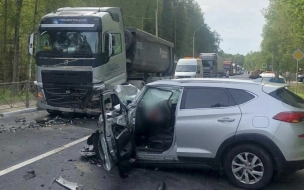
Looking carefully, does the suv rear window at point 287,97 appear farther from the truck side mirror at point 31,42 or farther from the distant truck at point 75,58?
the truck side mirror at point 31,42

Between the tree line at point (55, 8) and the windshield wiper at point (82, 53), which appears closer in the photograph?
the windshield wiper at point (82, 53)

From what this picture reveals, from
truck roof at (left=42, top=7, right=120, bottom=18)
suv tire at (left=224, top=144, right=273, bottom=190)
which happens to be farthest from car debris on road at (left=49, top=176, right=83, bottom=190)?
truck roof at (left=42, top=7, right=120, bottom=18)

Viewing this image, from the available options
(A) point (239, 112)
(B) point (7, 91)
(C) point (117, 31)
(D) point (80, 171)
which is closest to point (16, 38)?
(B) point (7, 91)

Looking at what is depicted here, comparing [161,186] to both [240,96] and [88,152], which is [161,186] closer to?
[240,96]

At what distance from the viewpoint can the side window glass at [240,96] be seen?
6.73 metres

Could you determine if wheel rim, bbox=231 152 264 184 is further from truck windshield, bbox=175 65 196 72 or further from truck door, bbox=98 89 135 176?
truck windshield, bbox=175 65 196 72

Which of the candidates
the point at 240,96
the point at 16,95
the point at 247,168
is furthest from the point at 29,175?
the point at 16,95

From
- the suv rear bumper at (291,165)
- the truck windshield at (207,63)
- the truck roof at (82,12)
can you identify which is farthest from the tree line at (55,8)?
the suv rear bumper at (291,165)

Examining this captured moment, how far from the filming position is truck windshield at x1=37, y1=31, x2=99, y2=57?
13930mm

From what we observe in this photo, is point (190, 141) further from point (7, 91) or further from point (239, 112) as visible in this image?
point (7, 91)

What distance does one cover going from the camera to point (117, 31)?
15359 mm

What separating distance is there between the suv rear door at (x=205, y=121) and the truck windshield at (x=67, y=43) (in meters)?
7.48

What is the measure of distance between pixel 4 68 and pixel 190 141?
29.1 metres

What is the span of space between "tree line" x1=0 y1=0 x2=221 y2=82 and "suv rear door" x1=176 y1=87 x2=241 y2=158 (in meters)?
19.0
